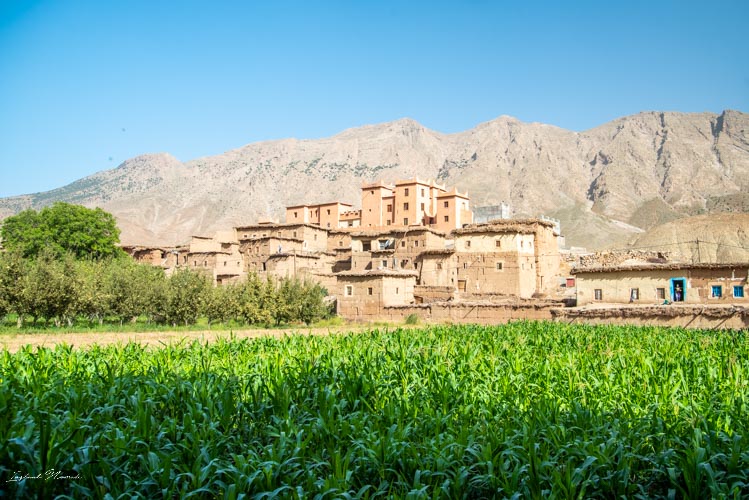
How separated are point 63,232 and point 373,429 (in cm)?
5429

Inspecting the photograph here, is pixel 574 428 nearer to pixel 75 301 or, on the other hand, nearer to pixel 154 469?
pixel 154 469

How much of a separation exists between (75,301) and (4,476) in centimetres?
2660

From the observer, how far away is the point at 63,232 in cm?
5316

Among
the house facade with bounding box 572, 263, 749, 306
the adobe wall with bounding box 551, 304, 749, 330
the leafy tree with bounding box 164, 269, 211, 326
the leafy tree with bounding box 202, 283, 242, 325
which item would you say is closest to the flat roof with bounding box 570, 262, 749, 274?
the house facade with bounding box 572, 263, 749, 306

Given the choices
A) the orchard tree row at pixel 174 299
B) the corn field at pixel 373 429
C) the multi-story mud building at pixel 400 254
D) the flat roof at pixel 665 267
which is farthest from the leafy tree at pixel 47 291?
the flat roof at pixel 665 267

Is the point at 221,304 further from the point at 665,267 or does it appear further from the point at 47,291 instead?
the point at 665,267

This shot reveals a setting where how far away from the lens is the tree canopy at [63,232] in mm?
51969

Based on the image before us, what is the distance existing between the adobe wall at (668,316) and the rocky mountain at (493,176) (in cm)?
5185

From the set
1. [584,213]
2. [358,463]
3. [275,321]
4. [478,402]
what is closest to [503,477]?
[358,463]

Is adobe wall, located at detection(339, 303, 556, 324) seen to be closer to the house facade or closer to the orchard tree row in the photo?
the house facade

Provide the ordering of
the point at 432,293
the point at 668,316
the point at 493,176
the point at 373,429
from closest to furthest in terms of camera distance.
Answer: the point at 373,429, the point at 668,316, the point at 432,293, the point at 493,176

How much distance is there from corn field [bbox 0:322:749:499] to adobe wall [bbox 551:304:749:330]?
47.4 ft

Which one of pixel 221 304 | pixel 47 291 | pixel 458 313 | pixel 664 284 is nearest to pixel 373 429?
pixel 458 313

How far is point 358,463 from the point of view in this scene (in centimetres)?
657
